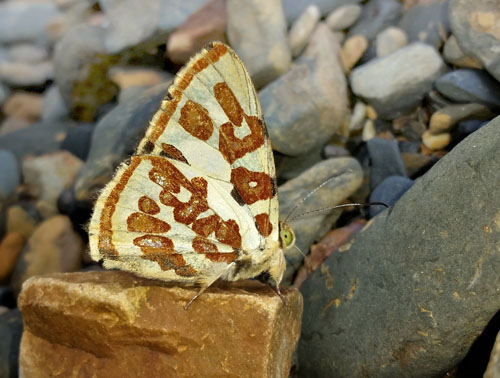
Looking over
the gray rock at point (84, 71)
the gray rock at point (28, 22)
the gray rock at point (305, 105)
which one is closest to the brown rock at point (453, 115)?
the gray rock at point (305, 105)

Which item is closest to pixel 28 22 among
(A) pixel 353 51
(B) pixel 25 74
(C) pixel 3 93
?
(B) pixel 25 74

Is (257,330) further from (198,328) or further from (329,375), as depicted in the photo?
(329,375)

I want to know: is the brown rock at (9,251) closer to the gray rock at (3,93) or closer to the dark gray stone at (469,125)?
the gray rock at (3,93)

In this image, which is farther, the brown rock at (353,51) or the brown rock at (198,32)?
the brown rock at (198,32)

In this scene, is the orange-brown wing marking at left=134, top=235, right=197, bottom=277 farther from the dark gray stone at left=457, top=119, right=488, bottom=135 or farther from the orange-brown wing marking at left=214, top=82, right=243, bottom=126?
the dark gray stone at left=457, top=119, right=488, bottom=135

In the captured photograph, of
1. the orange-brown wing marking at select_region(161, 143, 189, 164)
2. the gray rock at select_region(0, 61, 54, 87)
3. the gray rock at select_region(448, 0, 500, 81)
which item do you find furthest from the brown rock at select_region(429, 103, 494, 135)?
the gray rock at select_region(0, 61, 54, 87)

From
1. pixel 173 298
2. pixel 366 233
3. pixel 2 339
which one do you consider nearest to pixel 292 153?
pixel 366 233
